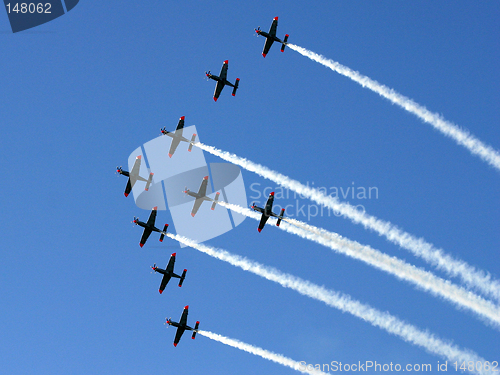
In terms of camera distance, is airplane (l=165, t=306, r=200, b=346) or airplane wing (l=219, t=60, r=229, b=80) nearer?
airplane wing (l=219, t=60, r=229, b=80)

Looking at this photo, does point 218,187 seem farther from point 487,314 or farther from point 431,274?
point 487,314

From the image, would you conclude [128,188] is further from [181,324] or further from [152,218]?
[181,324]

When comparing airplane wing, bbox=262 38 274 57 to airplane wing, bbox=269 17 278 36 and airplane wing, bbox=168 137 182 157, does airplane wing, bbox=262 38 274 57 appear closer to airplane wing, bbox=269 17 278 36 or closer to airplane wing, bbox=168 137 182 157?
airplane wing, bbox=269 17 278 36

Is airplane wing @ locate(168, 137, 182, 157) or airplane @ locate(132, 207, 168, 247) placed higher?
airplane wing @ locate(168, 137, 182, 157)

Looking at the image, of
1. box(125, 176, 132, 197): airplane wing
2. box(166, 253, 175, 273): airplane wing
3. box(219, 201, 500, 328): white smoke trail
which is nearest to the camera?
box(219, 201, 500, 328): white smoke trail

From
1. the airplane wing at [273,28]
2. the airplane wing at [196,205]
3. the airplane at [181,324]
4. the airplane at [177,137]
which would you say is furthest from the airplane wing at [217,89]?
the airplane at [181,324]

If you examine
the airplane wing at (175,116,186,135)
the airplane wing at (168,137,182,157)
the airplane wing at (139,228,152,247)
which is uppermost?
the airplane wing at (175,116,186,135)

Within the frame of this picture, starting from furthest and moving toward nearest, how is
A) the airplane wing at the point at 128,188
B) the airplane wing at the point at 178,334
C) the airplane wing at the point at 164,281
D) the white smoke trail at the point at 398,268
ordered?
the airplane wing at the point at 178,334 < the airplane wing at the point at 164,281 < the airplane wing at the point at 128,188 < the white smoke trail at the point at 398,268

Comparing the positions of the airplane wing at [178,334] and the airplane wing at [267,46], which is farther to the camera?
the airplane wing at [178,334]

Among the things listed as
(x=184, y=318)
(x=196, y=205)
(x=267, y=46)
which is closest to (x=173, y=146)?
(x=196, y=205)

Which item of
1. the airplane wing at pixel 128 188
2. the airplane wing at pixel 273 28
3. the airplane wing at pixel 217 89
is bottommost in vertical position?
the airplane wing at pixel 128 188

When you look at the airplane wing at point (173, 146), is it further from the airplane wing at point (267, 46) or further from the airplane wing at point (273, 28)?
the airplane wing at point (273, 28)

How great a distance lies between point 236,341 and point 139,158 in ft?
114

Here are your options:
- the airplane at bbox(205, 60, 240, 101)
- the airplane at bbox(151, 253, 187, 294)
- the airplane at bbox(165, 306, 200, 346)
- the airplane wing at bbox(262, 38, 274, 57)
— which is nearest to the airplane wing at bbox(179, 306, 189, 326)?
the airplane at bbox(165, 306, 200, 346)
